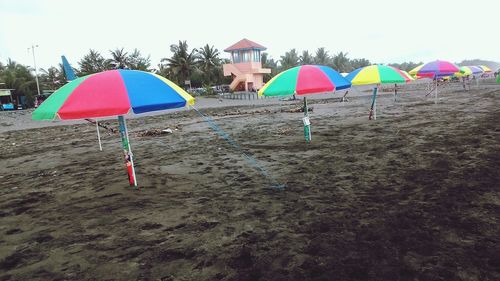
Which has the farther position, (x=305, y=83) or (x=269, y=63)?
(x=269, y=63)

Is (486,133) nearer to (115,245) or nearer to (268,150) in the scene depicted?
(268,150)

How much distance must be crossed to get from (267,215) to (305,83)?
385 centimetres

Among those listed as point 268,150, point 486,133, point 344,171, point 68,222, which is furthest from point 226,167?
point 486,133

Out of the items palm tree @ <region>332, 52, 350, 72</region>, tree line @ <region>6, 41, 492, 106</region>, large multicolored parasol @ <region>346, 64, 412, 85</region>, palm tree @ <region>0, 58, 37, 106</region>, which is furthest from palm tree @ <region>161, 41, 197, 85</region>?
large multicolored parasol @ <region>346, 64, 412, 85</region>

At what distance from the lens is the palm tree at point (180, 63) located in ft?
172

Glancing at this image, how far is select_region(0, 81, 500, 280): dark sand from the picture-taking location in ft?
10.2

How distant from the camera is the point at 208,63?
5600 centimetres

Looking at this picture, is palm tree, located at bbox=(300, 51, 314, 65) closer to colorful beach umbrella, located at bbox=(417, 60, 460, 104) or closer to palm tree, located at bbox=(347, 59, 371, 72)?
palm tree, located at bbox=(347, 59, 371, 72)

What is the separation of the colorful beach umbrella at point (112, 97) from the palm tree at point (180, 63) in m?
49.7

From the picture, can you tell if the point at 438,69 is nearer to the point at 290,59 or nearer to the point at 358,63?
the point at 290,59

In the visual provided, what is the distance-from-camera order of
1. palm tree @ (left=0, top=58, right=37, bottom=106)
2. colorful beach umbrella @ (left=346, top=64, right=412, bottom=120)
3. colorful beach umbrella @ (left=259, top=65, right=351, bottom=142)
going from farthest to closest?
1. palm tree @ (left=0, top=58, right=37, bottom=106)
2. colorful beach umbrella @ (left=346, top=64, right=412, bottom=120)
3. colorful beach umbrella @ (left=259, top=65, right=351, bottom=142)

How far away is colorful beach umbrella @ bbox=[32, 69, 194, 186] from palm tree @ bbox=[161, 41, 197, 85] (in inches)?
1956

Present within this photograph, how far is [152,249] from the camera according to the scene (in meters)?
3.57

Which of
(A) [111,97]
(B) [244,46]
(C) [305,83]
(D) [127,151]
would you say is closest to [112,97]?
(A) [111,97]
